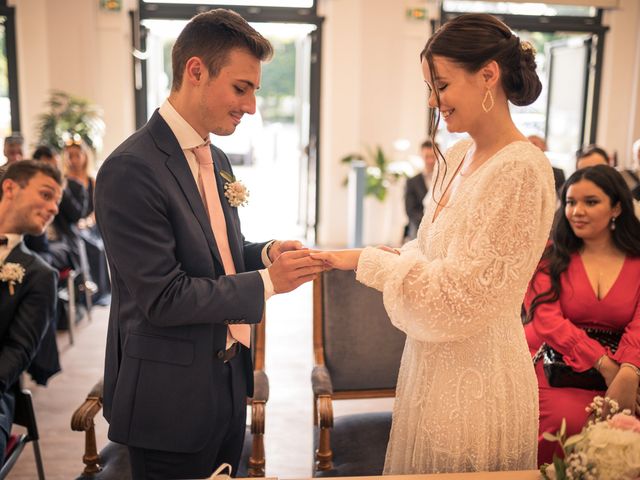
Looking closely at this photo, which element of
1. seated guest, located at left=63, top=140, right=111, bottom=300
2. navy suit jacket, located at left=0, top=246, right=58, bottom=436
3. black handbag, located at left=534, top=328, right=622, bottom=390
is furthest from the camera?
seated guest, located at left=63, top=140, right=111, bottom=300

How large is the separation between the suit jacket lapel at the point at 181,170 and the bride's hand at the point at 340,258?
0.27 metres

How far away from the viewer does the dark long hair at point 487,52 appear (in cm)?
168

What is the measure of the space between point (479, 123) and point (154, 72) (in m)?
8.22

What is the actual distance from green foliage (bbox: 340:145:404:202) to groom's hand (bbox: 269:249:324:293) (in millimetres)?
7013

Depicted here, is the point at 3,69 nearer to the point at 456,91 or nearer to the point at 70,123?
the point at 70,123

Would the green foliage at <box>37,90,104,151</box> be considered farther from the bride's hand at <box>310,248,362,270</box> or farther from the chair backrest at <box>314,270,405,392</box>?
the bride's hand at <box>310,248,362,270</box>

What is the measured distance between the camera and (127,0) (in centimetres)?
848

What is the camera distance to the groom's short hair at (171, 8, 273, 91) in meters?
1.76

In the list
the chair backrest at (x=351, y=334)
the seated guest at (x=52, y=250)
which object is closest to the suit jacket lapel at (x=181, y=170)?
the chair backrest at (x=351, y=334)

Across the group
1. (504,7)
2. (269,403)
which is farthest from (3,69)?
(504,7)

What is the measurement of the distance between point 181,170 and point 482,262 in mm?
781

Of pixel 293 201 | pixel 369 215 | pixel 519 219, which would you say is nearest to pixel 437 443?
pixel 519 219

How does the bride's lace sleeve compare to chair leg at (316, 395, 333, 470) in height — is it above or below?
above

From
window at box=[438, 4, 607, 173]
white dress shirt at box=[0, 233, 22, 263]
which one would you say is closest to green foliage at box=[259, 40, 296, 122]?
window at box=[438, 4, 607, 173]
